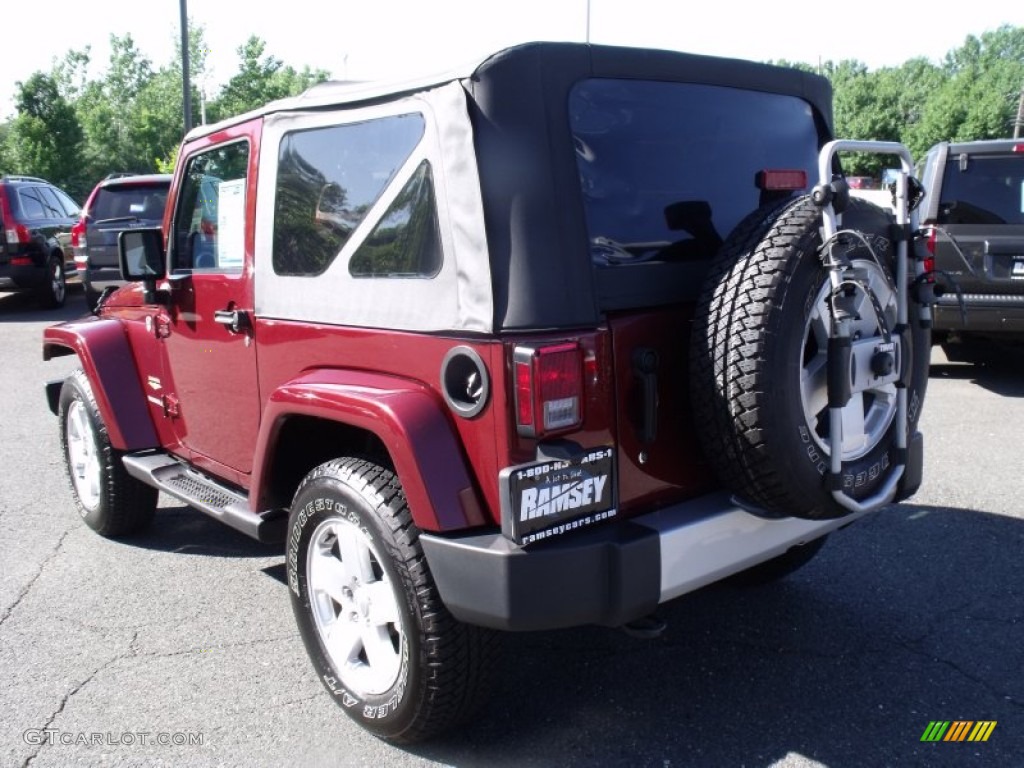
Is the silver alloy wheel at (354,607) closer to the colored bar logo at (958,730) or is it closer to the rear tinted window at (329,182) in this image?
the rear tinted window at (329,182)

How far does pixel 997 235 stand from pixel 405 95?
6168mm

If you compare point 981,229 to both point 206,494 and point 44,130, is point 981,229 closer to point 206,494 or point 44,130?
point 206,494

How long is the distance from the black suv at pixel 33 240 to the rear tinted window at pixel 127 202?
5.56 feet

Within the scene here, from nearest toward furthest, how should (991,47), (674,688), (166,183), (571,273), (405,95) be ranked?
(571,273) → (405,95) → (674,688) → (166,183) → (991,47)

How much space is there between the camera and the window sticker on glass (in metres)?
3.47

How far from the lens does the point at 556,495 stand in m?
2.37

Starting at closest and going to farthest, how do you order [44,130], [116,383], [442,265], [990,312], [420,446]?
[420,446] → [442,265] → [116,383] → [990,312] → [44,130]

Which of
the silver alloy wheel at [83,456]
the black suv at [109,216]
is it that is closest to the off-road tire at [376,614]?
the silver alloy wheel at [83,456]

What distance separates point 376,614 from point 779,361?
1.41m

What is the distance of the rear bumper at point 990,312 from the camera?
281 inches

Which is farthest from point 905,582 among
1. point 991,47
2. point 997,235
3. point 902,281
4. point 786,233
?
point 991,47

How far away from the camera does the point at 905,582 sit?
3930mm

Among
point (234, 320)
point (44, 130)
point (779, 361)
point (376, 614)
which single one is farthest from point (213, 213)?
point (44, 130)

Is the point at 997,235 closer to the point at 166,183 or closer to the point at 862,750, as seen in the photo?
the point at 862,750
